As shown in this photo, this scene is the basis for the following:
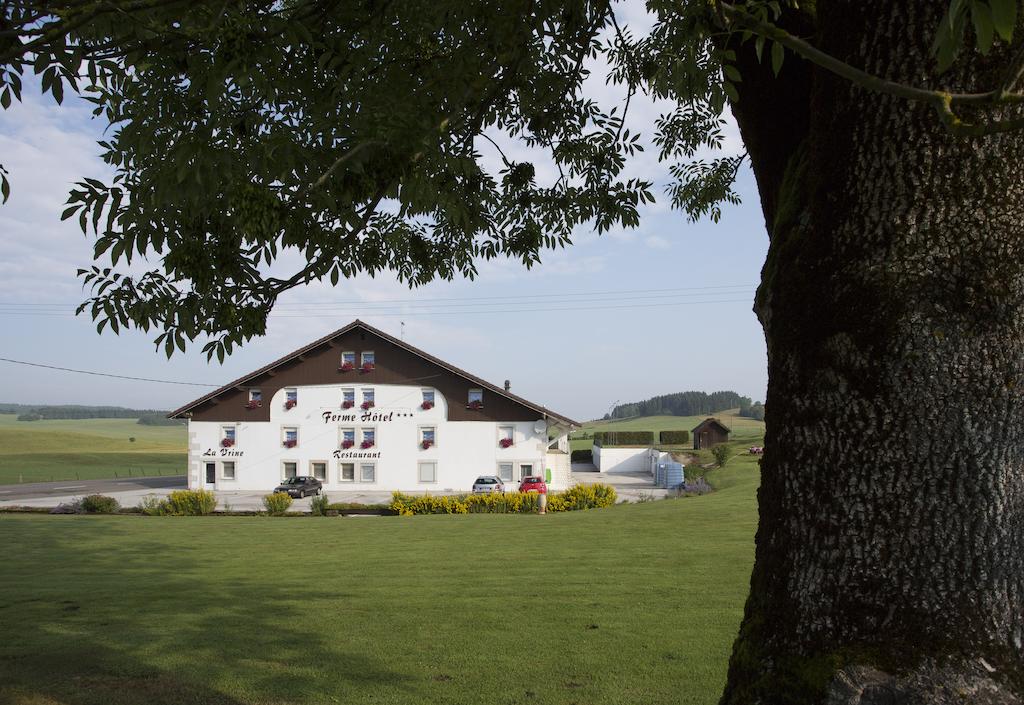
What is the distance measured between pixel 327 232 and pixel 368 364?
4225 cm

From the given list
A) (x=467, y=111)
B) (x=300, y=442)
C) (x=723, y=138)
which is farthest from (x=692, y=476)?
(x=467, y=111)

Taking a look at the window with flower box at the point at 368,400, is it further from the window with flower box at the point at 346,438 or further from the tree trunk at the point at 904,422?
the tree trunk at the point at 904,422

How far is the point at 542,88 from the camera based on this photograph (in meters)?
7.62

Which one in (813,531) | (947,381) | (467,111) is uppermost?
(467,111)

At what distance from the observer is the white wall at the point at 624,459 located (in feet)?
224

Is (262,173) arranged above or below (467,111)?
below

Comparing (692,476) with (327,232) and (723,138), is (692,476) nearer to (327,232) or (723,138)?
(723,138)

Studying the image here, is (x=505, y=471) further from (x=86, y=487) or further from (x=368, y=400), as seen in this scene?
A: (x=86, y=487)

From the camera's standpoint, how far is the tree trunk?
10.8ft

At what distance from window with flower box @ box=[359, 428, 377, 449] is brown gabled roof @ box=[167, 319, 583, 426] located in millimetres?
5608

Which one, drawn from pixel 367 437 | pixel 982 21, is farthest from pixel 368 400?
pixel 982 21

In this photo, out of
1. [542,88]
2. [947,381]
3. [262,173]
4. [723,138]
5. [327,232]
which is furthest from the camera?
[723,138]

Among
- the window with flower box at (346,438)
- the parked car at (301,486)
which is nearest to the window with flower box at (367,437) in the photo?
the window with flower box at (346,438)

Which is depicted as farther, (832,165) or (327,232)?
(327,232)
